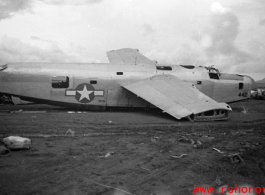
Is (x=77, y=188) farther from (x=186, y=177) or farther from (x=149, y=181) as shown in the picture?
(x=186, y=177)

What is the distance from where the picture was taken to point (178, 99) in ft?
43.3

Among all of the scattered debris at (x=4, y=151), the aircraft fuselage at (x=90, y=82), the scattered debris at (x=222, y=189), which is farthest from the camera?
the aircraft fuselage at (x=90, y=82)

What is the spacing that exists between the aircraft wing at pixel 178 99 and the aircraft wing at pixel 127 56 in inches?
185

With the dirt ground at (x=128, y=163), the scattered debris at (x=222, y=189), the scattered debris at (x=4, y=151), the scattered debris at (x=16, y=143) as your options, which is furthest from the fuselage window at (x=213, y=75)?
the scattered debris at (x=4, y=151)

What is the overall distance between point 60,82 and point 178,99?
7.77 meters

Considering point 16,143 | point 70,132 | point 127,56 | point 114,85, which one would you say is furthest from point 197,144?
point 127,56

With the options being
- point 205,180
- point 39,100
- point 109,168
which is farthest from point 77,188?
point 39,100

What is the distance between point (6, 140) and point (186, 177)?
486 cm

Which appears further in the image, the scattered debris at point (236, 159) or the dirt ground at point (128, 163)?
the scattered debris at point (236, 159)

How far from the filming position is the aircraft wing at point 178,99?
12.3 metres

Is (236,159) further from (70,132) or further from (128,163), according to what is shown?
(70,132)

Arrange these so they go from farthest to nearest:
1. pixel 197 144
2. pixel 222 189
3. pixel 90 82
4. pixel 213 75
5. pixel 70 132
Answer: pixel 213 75 < pixel 90 82 < pixel 70 132 < pixel 197 144 < pixel 222 189

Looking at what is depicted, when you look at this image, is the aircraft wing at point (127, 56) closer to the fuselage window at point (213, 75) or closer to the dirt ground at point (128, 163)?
the fuselage window at point (213, 75)

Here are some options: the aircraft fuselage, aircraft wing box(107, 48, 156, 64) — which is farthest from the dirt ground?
aircraft wing box(107, 48, 156, 64)
